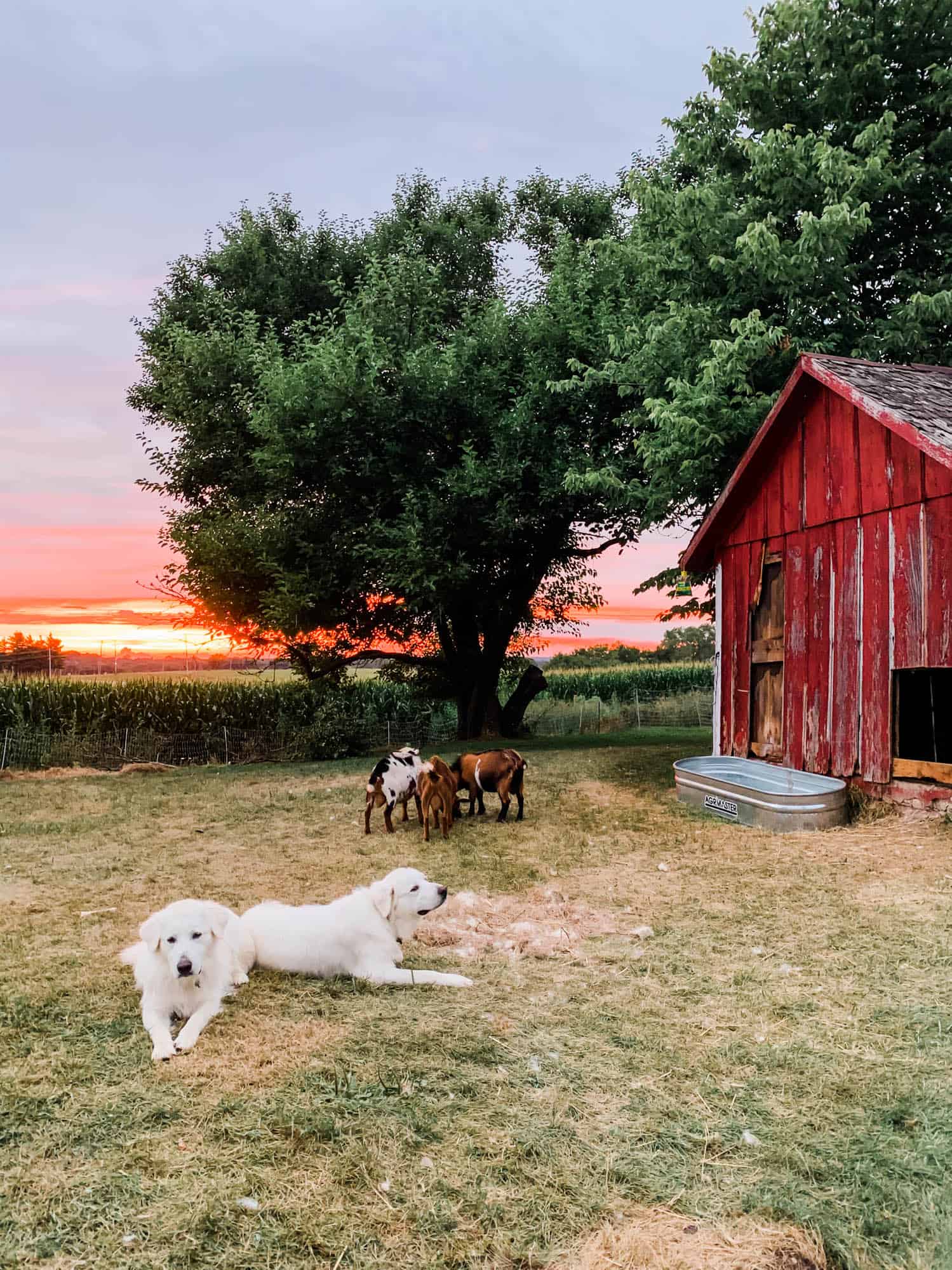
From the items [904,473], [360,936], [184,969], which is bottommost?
[360,936]

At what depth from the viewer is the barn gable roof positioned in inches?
374

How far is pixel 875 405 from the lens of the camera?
9984 mm

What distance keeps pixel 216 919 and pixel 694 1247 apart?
2.89 meters

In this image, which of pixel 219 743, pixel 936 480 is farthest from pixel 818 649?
pixel 219 743

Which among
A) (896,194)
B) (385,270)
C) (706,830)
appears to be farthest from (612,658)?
(706,830)

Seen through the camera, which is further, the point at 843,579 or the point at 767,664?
the point at 767,664

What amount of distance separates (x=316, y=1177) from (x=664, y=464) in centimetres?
1301

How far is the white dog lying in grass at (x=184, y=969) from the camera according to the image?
4.43 metres

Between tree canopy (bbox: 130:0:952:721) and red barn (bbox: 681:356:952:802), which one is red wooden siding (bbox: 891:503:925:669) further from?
tree canopy (bbox: 130:0:952:721)

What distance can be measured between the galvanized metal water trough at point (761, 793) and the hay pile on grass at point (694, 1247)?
777 centimetres

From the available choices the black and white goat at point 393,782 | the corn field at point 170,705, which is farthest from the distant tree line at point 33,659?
the black and white goat at point 393,782

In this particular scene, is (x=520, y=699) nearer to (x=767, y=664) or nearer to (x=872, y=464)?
(x=767, y=664)

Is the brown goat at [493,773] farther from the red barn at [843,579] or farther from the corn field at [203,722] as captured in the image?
the corn field at [203,722]

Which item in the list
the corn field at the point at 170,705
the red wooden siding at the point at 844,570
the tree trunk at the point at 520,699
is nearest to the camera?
the red wooden siding at the point at 844,570
